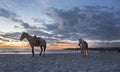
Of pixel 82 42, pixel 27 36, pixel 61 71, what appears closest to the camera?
pixel 61 71

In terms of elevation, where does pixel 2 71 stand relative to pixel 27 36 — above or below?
below

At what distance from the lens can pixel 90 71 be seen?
46.4 ft

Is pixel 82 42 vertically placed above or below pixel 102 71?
above

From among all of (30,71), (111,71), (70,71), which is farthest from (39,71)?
(111,71)

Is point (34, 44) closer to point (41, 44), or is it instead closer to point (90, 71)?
point (41, 44)

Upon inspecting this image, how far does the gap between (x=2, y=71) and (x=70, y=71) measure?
4112 millimetres

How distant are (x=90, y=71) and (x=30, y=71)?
3.62m

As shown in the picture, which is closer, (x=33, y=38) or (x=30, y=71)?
(x=30, y=71)

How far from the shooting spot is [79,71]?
14102 mm

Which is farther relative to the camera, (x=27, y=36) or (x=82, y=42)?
(x=82, y=42)

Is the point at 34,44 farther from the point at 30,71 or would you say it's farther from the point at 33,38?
the point at 30,71

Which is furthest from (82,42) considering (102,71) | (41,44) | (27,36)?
(102,71)

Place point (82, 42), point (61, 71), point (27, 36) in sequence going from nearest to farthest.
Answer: point (61, 71)
point (27, 36)
point (82, 42)

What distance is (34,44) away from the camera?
30766mm
